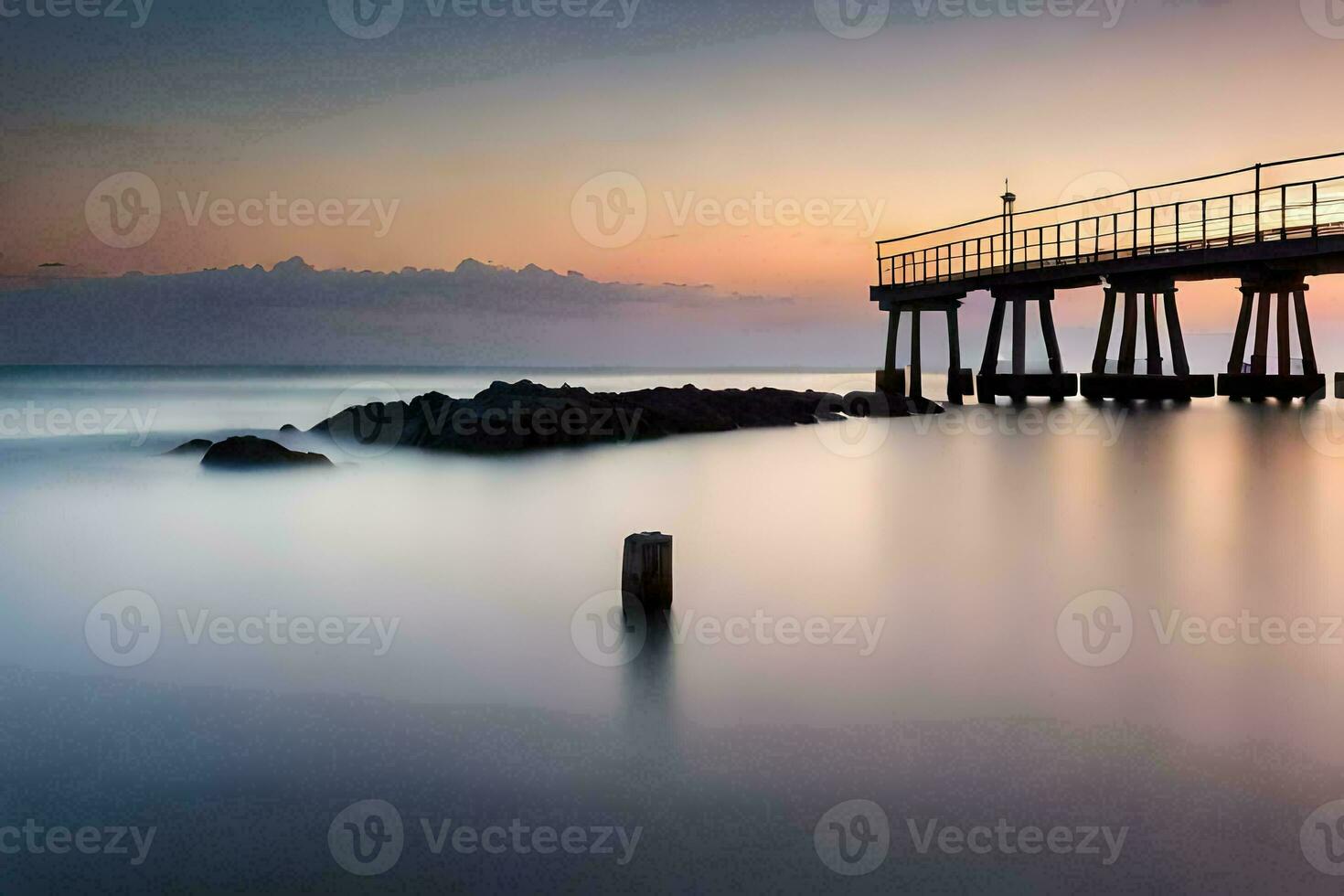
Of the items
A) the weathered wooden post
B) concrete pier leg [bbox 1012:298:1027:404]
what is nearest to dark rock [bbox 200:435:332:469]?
the weathered wooden post

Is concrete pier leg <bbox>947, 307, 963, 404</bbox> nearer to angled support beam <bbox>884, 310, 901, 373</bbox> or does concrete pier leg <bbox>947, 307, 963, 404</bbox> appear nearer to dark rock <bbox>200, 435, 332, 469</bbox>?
angled support beam <bbox>884, 310, 901, 373</bbox>

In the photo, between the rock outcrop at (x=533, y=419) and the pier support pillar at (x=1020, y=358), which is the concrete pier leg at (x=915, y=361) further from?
the rock outcrop at (x=533, y=419)

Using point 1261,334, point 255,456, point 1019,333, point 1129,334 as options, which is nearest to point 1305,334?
point 1261,334

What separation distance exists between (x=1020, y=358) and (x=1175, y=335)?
4.80m

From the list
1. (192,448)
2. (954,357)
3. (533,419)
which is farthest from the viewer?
(954,357)

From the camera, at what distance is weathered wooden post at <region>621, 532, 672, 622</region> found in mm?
6758

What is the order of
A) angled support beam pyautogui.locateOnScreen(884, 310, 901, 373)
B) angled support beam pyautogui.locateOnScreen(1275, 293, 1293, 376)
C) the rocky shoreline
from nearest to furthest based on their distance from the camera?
the rocky shoreline < angled support beam pyautogui.locateOnScreen(1275, 293, 1293, 376) < angled support beam pyautogui.locateOnScreen(884, 310, 901, 373)

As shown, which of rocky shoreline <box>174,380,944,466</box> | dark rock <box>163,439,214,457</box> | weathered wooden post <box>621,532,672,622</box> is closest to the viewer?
weathered wooden post <box>621,532,672,622</box>

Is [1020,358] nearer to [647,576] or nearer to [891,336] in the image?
[891,336]

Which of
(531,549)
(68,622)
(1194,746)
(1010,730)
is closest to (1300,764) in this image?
(1194,746)

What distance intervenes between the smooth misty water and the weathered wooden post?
47 cm

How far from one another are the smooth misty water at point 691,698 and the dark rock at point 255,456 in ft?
12.0

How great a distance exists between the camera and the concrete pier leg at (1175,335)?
3006 cm

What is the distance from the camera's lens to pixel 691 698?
556cm
